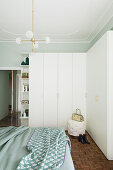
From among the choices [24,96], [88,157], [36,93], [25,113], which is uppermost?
[36,93]

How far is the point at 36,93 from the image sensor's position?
348cm

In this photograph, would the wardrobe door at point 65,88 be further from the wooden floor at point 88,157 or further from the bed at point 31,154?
the bed at point 31,154

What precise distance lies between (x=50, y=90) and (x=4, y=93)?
7.23ft

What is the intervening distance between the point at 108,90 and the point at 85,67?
158 cm

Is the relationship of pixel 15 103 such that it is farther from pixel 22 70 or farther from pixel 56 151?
pixel 56 151

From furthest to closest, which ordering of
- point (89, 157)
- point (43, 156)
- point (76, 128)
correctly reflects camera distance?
point (76, 128), point (89, 157), point (43, 156)

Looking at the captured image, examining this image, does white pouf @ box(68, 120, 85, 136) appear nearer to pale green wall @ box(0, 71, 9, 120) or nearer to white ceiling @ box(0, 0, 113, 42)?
white ceiling @ box(0, 0, 113, 42)

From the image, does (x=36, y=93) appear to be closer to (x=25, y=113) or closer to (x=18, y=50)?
(x=25, y=113)

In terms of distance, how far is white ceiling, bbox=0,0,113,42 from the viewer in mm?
2223

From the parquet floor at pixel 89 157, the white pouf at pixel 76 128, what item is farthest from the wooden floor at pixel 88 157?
the white pouf at pixel 76 128

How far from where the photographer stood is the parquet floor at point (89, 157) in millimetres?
1924

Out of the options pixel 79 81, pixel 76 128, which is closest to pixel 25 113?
pixel 76 128

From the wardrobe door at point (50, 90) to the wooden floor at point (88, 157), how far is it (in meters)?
0.92

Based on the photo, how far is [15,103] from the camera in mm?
4184
